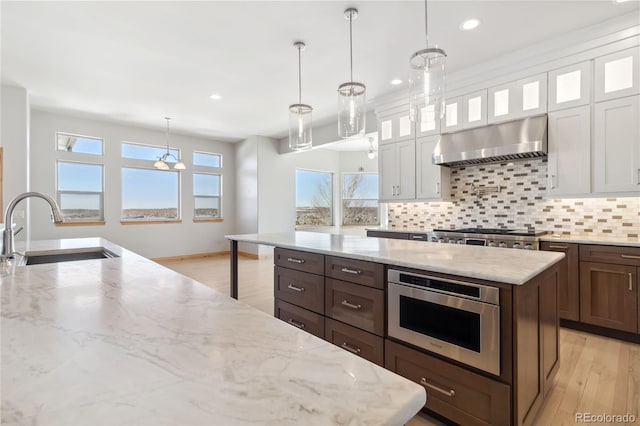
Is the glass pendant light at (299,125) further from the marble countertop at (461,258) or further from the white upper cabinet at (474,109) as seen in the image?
the white upper cabinet at (474,109)

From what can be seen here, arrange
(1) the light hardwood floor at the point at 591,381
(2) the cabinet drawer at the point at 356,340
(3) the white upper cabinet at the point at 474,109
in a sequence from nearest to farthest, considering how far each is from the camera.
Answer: (1) the light hardwood floor at the point at 591,381 → (2) the cabinet drawer at the point at 356,340 → (3) the white upper cabinet at the point at 474,109

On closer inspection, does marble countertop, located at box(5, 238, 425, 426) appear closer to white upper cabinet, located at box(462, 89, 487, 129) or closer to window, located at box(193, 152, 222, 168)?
white upper cabinet, located at box(462, 89, 487, 129)

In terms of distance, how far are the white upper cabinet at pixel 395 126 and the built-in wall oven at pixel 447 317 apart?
3337 millimetres

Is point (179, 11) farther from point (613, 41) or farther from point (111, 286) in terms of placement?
point (613, 41)

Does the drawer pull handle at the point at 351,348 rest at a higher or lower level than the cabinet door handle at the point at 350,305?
lower

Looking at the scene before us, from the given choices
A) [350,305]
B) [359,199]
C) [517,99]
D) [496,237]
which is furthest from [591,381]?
Answer: [359,199]

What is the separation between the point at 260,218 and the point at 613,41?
6.33m

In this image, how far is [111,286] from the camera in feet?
3.92

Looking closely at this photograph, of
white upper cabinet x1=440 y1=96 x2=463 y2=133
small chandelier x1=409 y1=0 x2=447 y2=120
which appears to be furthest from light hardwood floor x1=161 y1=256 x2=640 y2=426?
white upper cabinet x1=440 y1=96 x2=463 y2=133

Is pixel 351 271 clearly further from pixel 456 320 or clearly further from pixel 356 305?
pixel 456 320

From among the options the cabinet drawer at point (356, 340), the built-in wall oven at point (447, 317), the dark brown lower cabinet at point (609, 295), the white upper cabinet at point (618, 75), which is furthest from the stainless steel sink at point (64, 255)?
the white upper cabinet at point (618, 75)

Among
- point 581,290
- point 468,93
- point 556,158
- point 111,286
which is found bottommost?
point 581,290

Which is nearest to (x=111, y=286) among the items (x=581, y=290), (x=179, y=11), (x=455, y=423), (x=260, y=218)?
(x=455, y=423)

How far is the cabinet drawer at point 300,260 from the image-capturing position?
2.35 m
